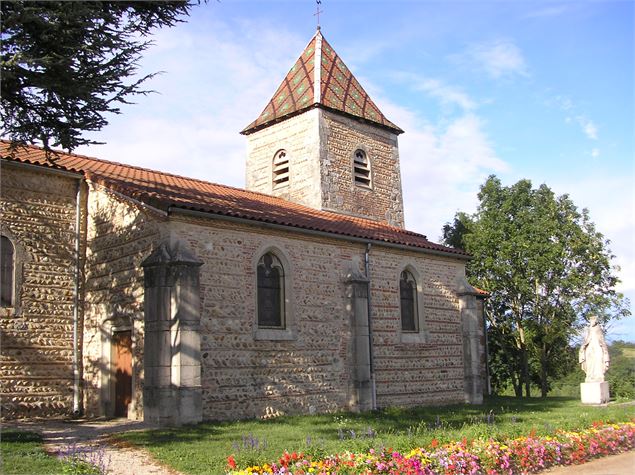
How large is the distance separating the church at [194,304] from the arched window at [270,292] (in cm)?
4

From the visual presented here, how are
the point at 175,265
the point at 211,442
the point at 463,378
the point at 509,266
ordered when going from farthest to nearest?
the point at 509,266
the point at 463,378
the point at 175,265
the point at 211,442

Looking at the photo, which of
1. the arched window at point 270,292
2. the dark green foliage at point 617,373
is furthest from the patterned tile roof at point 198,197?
the dark green foliage at point 617,373

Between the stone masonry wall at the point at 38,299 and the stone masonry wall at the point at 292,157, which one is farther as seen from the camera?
the stone masonry wall at the point at 292,157

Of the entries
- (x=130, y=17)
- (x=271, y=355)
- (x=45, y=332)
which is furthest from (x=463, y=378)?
(x=130, y=17)

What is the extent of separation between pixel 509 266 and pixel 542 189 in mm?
3893

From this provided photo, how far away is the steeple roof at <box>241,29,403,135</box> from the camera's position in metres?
22.4

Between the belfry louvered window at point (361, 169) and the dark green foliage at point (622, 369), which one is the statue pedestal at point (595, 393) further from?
the dark green foliage at point (622, 369)

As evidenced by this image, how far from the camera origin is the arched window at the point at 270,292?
1464cm

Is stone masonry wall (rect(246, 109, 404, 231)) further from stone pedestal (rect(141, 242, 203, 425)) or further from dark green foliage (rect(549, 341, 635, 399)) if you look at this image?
dark green foliage (rect(549, 341, 635, 399))

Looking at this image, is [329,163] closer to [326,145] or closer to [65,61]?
[326,145]

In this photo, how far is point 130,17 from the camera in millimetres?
10484

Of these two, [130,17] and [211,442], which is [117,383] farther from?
[130,17]

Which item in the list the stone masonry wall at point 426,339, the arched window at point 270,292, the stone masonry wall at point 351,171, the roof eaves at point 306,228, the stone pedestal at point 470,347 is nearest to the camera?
the roof eaves at point 306,228

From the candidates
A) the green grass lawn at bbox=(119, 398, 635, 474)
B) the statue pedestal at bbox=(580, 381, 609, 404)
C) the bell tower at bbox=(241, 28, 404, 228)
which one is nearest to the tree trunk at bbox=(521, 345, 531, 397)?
the bell tower at bbox=(241, 28, 404, 228)
